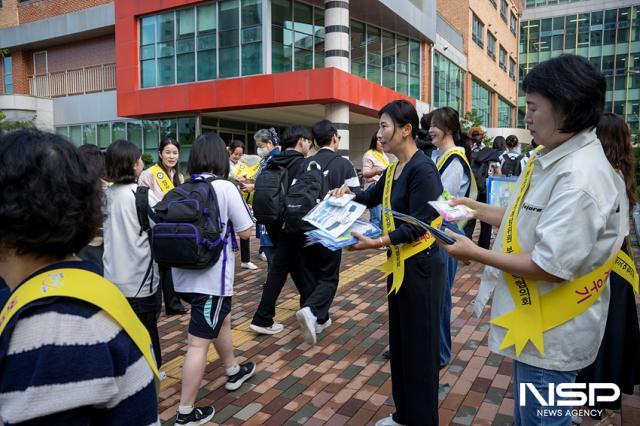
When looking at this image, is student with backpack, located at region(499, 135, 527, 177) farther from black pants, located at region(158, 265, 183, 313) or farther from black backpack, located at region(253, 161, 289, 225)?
black pants, located at region(158, 265, 183, 313)

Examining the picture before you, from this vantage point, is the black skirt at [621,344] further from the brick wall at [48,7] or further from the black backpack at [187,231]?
the brick wall at [48,7]

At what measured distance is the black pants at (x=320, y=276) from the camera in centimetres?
421

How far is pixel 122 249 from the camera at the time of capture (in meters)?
3.22

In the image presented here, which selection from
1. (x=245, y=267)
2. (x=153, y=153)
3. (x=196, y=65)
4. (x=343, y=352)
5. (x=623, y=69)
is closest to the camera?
(x=343, y=352)

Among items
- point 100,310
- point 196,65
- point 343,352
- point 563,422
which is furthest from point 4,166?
point 196,65

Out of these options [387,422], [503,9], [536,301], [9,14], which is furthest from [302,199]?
[503,9]

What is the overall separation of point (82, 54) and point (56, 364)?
85.2 feet

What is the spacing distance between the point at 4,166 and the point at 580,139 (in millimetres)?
1742

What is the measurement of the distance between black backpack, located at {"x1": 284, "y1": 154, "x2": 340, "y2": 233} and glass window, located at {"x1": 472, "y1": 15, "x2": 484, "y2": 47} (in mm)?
30289

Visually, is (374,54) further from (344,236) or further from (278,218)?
(344,236)

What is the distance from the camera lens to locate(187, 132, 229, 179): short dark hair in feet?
10.2

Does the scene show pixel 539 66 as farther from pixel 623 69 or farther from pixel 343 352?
pixel 623 69

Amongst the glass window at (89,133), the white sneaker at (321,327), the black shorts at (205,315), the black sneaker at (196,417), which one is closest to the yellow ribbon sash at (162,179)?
the white sneaker at (321,327)

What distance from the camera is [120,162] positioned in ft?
10.8
